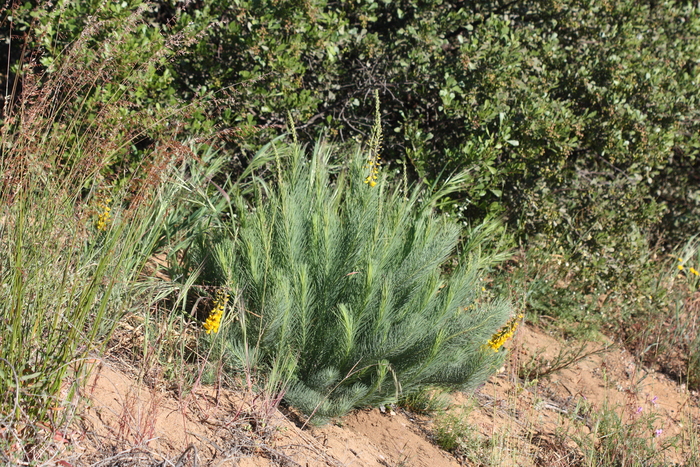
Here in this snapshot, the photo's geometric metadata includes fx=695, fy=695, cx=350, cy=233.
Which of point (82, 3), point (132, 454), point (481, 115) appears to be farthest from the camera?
point (481, 115)

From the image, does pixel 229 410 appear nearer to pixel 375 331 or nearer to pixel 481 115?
pixel 375 331

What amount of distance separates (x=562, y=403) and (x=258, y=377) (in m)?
2.13

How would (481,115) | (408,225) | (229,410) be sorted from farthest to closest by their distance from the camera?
1. (481,115)
2. (408,225)
3. (229,410)

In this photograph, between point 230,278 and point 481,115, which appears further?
point 481,115

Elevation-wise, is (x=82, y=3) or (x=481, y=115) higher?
(x=82, y=3)

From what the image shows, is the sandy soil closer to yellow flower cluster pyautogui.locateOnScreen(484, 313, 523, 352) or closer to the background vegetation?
yellow flower cluster pyautogui.locateOnScreen(484, 313, 523, 352)

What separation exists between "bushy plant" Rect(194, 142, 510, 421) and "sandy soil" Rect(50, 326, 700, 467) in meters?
0.19

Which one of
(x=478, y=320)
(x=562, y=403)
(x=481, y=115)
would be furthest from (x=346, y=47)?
(x=562, y=403)

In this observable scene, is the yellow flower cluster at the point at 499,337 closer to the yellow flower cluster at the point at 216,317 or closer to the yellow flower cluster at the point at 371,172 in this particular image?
the yellow flower cluster at the point at 371,172

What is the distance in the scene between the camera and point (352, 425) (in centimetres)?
333

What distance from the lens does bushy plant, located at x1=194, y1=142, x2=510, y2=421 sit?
9.95 ft

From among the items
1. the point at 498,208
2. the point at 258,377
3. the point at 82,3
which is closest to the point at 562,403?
the point at 498,208

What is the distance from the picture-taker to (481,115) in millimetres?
4660

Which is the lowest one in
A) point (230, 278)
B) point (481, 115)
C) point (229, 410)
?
point (229, 410)
